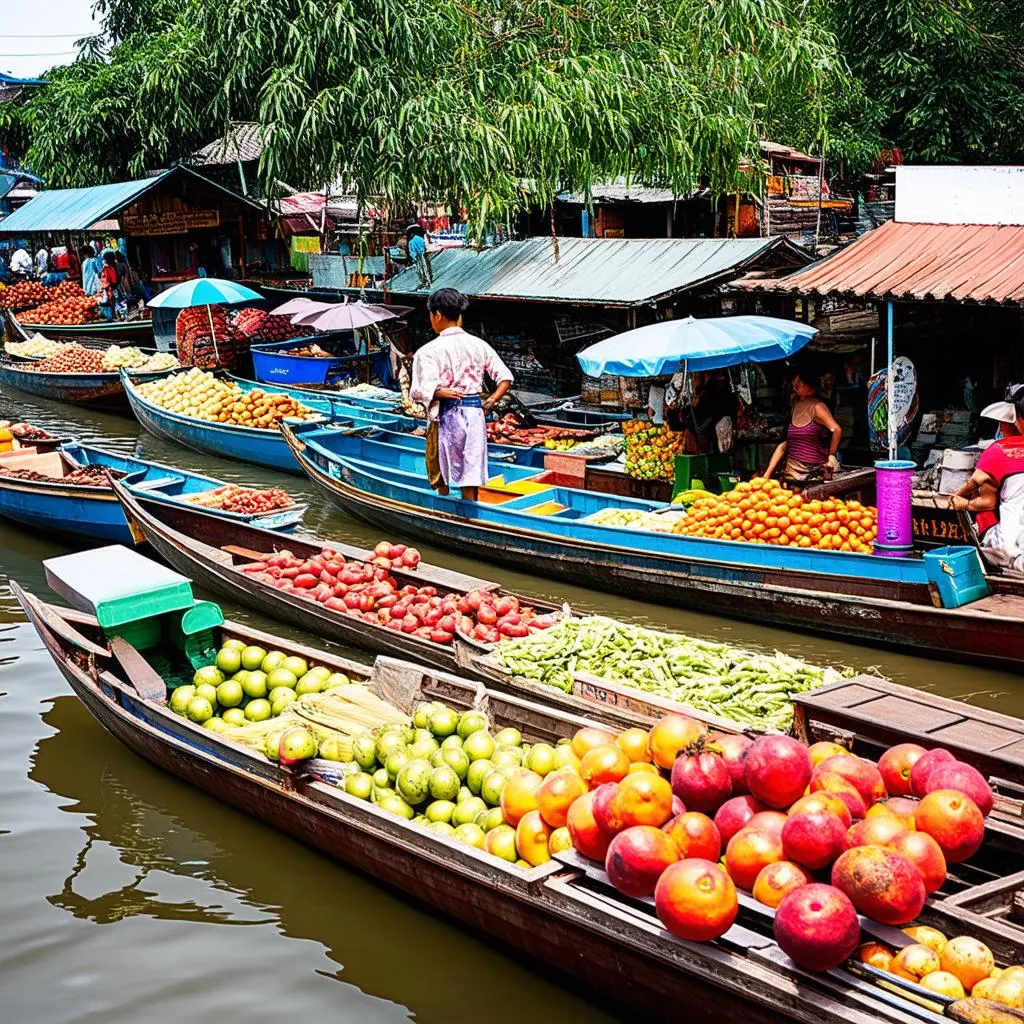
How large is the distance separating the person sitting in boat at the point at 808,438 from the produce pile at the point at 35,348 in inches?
616

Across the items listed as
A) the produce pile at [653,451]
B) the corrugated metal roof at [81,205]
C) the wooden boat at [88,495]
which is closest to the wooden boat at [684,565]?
the produce pile at [653,451]

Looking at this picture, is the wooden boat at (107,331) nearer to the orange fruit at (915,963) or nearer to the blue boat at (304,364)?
the blue boat at (304,364)

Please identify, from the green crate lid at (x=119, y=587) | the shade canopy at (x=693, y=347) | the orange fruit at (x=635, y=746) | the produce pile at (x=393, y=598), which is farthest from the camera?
the shade canopy at (x=693, y=347)

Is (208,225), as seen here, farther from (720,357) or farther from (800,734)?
(800,734)

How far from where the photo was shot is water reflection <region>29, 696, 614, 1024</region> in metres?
5.27

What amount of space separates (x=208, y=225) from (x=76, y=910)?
19611 mm

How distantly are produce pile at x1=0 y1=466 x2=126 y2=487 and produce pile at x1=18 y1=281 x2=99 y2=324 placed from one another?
1215 cm

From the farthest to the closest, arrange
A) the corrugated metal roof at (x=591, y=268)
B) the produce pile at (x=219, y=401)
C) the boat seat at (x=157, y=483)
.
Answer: the produce pile at (x=219, y=401)
the corrugated metal roof at (x=591, y=268)
the boat seat at (x=157, y=483)

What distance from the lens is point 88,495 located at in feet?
37.6

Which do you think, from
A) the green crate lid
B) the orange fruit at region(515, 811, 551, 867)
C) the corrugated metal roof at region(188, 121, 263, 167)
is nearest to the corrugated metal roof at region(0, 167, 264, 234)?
the corrugated metal roof at region(188, 121, 263, 167)

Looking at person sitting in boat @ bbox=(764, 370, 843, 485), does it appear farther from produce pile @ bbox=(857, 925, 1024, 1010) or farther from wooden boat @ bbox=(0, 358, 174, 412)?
wooden boat @ bbox=(0, 358, 174, 412)

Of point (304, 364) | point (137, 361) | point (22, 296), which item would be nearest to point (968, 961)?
point (304, 364)

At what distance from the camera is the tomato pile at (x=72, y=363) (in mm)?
19828

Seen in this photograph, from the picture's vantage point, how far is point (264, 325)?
1956cm
